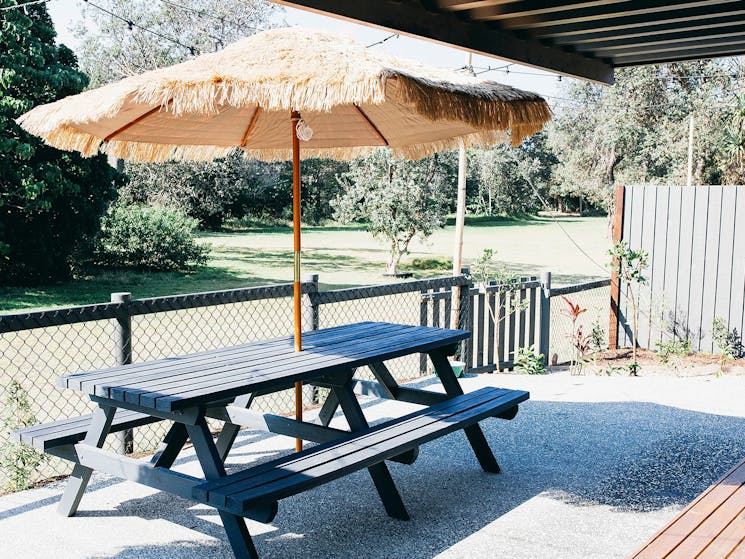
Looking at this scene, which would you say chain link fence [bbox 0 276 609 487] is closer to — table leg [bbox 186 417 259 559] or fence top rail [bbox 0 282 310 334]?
fence top rail [bbox 0 282 310 334]

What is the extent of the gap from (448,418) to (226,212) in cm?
3206

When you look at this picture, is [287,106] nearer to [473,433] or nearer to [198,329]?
[473,433]

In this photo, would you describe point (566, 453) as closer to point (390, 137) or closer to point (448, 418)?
point (448, 418)

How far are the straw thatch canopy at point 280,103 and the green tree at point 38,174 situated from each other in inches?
453

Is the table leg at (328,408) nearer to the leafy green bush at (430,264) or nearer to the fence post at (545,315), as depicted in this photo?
the fence post at (545,315)

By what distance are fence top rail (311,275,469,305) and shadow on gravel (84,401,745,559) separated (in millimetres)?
1566

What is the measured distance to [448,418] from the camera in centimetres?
415

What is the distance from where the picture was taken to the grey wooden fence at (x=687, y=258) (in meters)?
8.82

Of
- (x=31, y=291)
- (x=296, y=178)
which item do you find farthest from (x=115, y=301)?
(x=31, y=291)

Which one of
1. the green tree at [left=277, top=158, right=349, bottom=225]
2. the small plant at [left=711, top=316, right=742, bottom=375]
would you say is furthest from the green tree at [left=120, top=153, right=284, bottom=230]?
the small plant at [left=711, top=316, right=742, bottom=375]

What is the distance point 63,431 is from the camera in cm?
379

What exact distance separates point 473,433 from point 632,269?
18.2 ft

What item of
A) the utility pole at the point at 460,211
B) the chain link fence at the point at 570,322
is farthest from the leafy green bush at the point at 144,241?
the utility pole at the point at 460,211

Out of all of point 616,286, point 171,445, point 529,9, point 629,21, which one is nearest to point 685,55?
point 629,21
